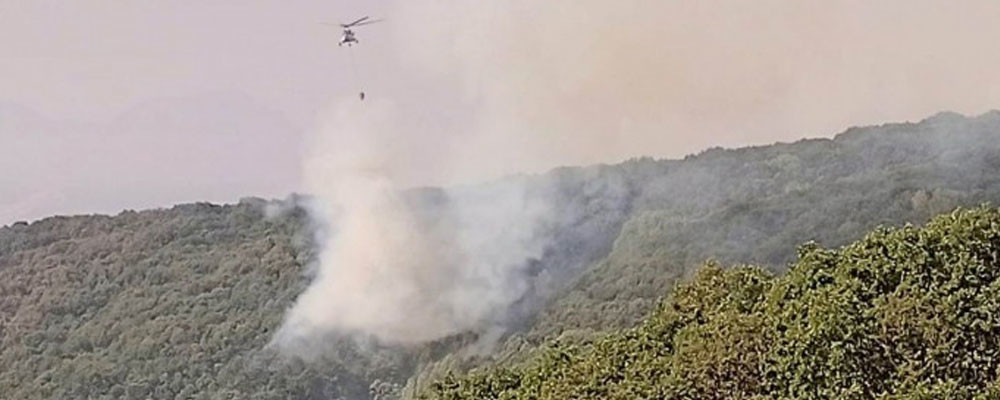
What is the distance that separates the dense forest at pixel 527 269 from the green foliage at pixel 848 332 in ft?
4.63

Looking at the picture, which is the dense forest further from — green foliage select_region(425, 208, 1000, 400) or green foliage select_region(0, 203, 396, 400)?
green foliage select_region(425, 208, 1000, 400)

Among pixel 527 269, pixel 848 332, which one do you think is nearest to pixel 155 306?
pixel 527 269

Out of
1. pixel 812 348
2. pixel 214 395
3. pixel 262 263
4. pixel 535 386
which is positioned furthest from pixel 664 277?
pixel 812 348

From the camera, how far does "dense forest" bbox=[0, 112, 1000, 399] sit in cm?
9038

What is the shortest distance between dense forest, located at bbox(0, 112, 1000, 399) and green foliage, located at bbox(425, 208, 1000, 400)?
1.41 metres

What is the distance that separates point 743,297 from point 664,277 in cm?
7421

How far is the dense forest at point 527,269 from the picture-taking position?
90.4 m

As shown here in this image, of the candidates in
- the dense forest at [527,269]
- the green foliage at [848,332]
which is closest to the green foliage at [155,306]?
the dense forest at [527,269]

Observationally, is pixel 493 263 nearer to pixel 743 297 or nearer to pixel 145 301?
pixel 145 301

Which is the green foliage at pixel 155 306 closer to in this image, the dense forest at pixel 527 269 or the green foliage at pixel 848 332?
the dense forest at pixel 527 269

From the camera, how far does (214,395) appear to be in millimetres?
106875

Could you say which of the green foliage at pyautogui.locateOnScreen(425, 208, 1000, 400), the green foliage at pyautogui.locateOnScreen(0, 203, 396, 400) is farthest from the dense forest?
the green foliage at pyautogui.locateOnScreen(425, 208, 1000, 400)

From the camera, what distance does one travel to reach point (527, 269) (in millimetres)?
113812

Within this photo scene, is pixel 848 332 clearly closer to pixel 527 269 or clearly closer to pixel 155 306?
pixel 527 269
